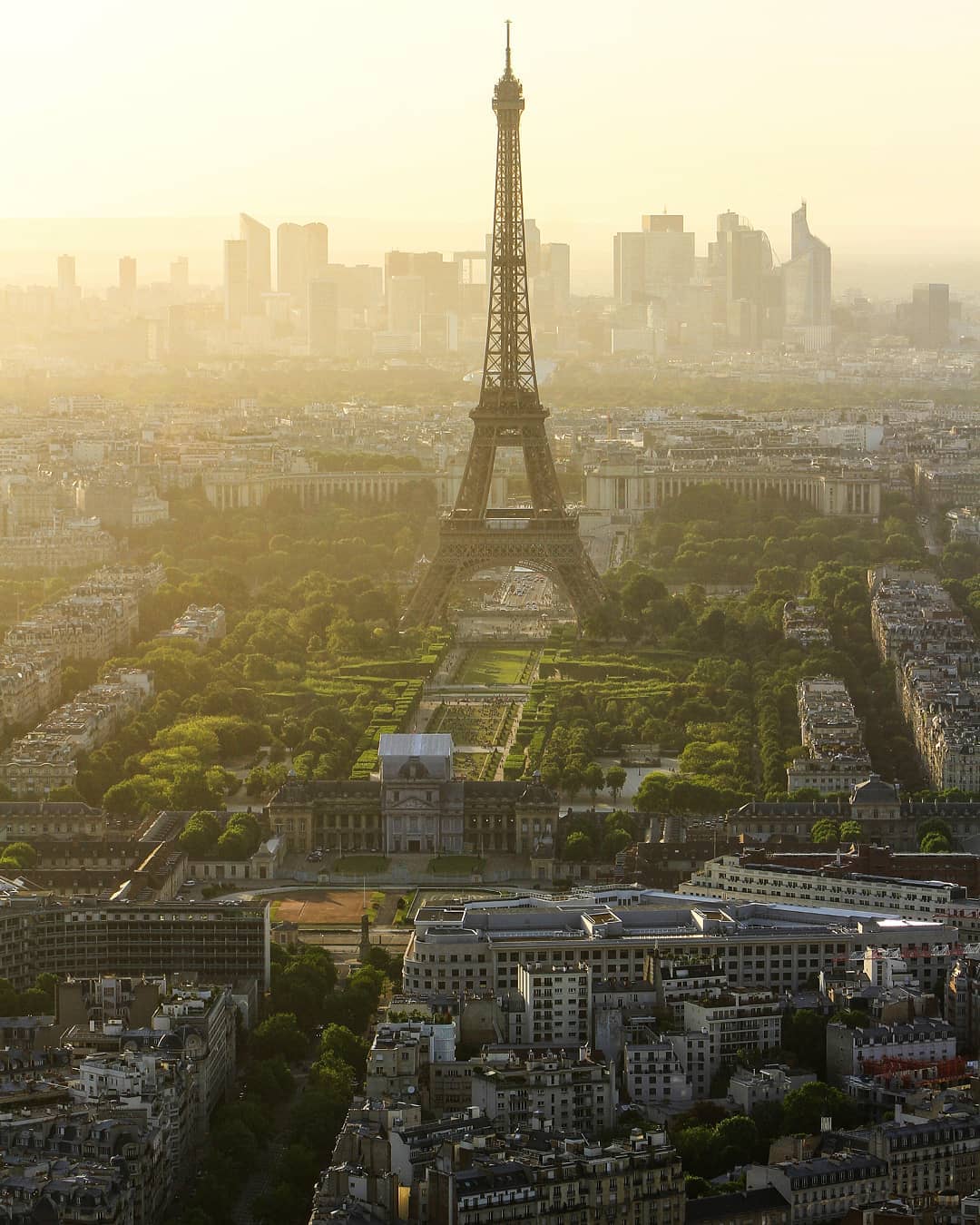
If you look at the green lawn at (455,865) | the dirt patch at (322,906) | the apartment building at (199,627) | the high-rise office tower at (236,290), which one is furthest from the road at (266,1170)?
the high-rise office tower at (236,290)

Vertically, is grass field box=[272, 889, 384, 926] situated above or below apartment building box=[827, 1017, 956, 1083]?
below

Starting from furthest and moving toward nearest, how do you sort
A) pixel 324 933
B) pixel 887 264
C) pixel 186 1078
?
pixel 887 264 < pixel 324 933 < pixel 186 1078

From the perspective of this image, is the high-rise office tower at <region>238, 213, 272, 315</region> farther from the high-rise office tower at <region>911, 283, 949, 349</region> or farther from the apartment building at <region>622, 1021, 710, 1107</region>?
the apartment building at <region>622, 1021, 710, 1107</region>

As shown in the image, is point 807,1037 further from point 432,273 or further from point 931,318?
point 931,318

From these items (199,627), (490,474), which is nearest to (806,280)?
(490,474)

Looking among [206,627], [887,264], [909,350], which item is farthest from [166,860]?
[887,264]

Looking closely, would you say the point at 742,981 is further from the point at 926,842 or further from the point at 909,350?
the point at 909,350

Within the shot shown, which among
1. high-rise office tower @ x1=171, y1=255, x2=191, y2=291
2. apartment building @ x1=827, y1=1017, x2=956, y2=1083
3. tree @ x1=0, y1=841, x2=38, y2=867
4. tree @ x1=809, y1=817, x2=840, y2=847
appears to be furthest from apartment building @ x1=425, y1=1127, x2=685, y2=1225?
high-rise office tower @ x1=171, y1=255, x2=191, y2=291
